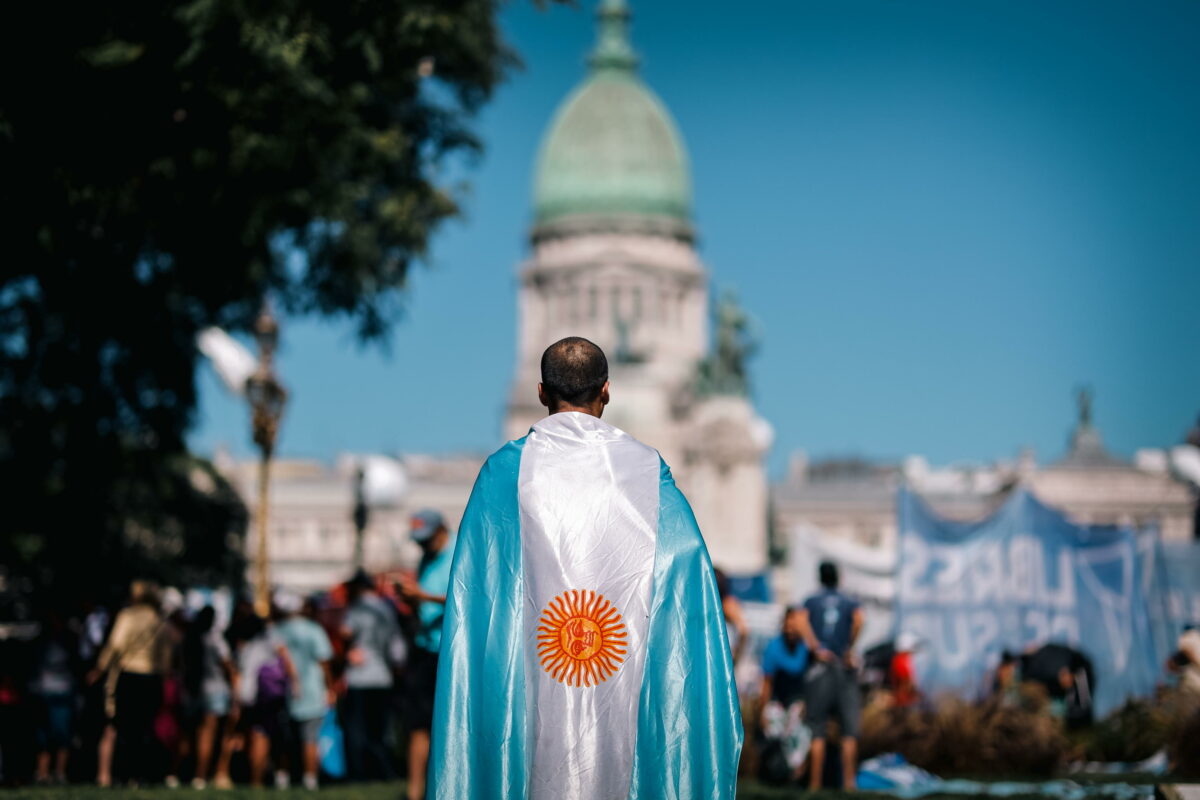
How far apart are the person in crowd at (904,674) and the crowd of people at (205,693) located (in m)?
4.81

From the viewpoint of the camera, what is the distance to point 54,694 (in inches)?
539

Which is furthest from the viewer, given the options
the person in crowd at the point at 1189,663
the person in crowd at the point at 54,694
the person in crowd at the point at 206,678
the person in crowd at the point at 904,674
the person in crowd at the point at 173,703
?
the person in crowd at the point at 904,674

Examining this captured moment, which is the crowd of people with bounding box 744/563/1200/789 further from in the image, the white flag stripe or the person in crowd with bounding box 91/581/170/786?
the white flag stripe

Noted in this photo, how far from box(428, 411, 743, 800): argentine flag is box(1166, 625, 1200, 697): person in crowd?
10376 millimetres

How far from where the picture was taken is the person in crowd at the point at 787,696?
42.5 feet

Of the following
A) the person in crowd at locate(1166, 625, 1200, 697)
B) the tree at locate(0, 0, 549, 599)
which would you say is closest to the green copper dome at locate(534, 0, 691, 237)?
the tree at locate(0, 0, 549, 599)

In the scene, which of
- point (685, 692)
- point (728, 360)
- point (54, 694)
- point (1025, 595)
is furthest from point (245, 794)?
point (728, 360)

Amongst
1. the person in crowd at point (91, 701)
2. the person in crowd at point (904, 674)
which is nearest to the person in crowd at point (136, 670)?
the person in crowd at point (91, 701)

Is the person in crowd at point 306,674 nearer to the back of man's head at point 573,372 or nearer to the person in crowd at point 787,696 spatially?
the person in crowd at point 787,696

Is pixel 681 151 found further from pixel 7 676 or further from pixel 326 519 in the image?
pixel 7 676

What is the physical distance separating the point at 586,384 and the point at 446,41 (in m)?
14.1

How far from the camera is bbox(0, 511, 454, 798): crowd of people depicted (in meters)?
12.9

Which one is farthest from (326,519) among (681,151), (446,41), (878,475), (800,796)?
(800,796)

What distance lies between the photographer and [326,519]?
111 m
